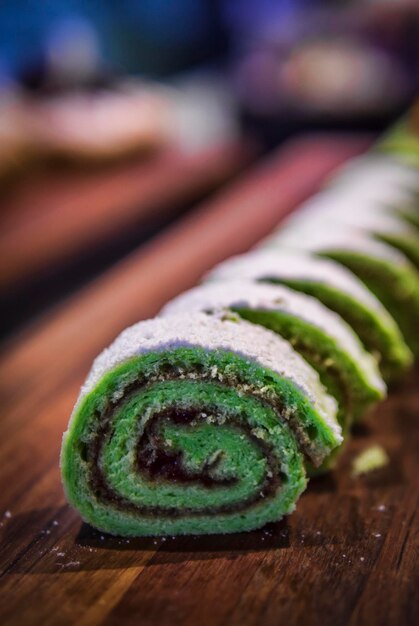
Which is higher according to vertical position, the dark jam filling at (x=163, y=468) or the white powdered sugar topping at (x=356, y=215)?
the dark jam filling at (x=163, y=468)

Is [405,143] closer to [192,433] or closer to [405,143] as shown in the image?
[405,143]

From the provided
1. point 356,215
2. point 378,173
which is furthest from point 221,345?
point 378,173

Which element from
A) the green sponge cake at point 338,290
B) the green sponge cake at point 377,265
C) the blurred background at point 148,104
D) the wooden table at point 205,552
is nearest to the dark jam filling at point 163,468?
the wooden table at point 205,552

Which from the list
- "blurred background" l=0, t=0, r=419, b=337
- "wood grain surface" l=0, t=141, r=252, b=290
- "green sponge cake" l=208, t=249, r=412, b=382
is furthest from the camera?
"blurred background" l=0, t=0, r=419, b=337

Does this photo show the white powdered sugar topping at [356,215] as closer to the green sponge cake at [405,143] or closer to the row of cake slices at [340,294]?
the row of cake slices at [340,294]

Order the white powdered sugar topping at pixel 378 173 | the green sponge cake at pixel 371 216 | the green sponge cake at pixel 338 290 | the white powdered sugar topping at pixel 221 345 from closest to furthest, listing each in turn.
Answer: the white powdered sugar topping at pixel 221 345 < the green sponge cake at pixel 338 290 < the green sponge cake at pixel 371 216 < the white powdered sugar topping at pixel 378 173

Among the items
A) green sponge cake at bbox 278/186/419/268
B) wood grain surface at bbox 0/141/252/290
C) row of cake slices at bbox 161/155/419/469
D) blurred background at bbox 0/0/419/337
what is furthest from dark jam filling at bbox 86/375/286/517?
wood grain surface at bbox 0/141/252/290

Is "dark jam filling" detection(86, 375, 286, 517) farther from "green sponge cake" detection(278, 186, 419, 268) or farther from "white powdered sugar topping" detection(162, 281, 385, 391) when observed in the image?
"green sponge cake" detection(278, 186, 419, 268)
